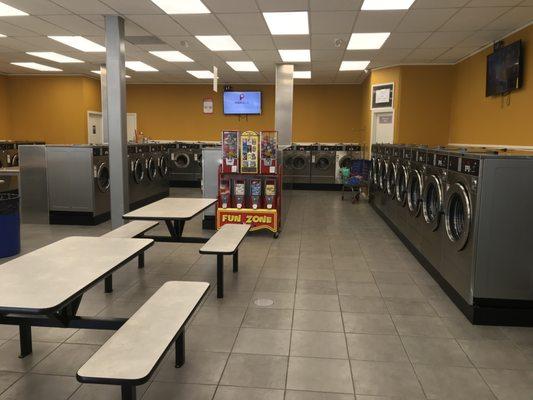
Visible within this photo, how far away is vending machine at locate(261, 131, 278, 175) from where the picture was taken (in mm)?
6254

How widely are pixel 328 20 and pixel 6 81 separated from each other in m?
10.7

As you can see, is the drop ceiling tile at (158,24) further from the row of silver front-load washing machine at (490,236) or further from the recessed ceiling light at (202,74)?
the row of silver front-load washing machine at (490,236)

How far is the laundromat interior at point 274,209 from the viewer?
2.58 m

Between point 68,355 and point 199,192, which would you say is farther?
point 199,192

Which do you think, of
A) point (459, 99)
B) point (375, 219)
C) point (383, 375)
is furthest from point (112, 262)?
point (459, 99)

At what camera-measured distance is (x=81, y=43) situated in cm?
804

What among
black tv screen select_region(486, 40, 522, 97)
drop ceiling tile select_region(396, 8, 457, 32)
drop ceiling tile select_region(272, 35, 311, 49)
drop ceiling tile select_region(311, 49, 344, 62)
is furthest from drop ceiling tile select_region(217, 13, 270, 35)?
black tv screen select_region(486, 40, 522, 97)

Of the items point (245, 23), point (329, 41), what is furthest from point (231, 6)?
point (329, 41)

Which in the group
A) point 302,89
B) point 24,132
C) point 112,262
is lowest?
point 112,262

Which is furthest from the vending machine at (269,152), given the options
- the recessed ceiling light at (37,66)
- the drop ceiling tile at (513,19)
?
the recessed ceiling light at (37,66)

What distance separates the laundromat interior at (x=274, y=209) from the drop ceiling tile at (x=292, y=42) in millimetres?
77

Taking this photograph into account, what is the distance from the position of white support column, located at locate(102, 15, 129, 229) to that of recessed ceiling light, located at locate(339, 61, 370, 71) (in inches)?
198

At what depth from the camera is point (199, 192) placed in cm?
1123

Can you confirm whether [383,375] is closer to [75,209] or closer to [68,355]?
[68,355]
